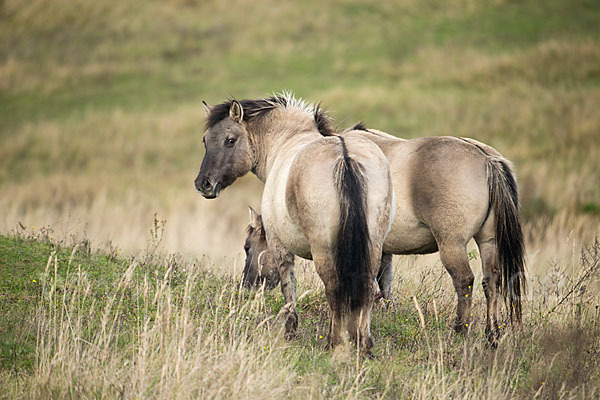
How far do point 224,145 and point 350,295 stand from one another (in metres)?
3.04

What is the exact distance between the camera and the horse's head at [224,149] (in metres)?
7.63

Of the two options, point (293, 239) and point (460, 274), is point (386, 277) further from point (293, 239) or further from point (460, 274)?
point (293, 239)

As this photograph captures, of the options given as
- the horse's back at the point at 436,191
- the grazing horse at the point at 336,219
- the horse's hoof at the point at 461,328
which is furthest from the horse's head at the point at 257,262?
A: the horse's hoof at the point at 461,328

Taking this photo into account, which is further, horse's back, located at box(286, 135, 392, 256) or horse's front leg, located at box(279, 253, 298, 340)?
horse's front leg, located at box(279, 253, 298, 340)

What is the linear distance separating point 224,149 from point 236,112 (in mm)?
469

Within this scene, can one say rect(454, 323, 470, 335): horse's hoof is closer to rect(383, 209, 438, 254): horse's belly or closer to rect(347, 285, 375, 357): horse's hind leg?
rect(383, 209, 438, 254): horse's belly

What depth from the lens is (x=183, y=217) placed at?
16594 millimetres

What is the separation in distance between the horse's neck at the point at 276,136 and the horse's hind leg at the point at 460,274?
187cm

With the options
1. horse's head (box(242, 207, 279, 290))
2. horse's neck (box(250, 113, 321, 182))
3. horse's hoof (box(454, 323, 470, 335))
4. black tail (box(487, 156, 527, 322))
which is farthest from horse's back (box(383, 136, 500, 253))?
horse's head (box(242, 207, 279, 290))

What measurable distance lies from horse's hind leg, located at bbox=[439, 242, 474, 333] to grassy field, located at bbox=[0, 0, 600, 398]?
22 cm

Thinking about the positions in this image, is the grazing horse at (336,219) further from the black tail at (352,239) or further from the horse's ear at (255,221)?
the horse's ear at (255,221)

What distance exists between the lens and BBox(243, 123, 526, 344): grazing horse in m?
6.58

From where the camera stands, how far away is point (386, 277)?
775 centimetres

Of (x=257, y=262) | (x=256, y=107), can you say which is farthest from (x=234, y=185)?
(x=256, y=107)
